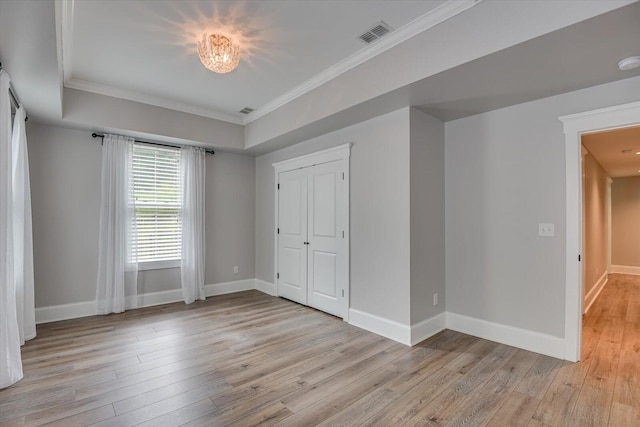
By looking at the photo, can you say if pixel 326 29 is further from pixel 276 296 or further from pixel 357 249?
pixel 276 296

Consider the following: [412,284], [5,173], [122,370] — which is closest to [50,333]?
[122,370]

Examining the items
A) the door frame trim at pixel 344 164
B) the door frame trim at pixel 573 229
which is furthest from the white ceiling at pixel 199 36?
the door frame trim at pixel 573 229

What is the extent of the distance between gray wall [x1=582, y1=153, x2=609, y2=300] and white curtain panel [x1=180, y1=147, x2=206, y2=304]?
17.4 feet

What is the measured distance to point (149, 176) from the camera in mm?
4566

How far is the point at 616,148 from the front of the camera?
163 inches

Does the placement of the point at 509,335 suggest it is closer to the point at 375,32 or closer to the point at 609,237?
the point at 375,32

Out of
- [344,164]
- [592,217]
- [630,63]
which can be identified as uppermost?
[630,63]

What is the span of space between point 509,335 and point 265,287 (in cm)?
373

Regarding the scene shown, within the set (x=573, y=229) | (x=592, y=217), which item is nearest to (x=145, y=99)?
(x=573, y=229)

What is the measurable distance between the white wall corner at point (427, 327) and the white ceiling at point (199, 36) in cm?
285

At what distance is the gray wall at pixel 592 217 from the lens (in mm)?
4242

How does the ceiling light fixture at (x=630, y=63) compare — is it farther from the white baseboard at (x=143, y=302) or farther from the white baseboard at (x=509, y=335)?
the white baseboard at (x=143, y=302)

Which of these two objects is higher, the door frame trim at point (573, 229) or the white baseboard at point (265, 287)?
the door frame trim at point (573, 229)

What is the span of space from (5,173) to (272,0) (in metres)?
2.48
